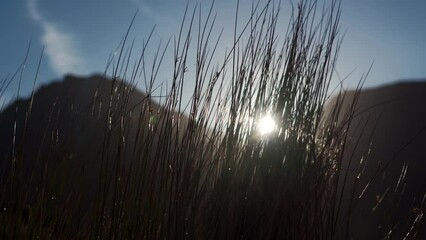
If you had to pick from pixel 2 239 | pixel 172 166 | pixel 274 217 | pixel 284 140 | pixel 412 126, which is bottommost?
pixel 2 239

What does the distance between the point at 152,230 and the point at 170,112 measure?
12.4 inches

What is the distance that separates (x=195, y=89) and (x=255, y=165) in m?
0.31

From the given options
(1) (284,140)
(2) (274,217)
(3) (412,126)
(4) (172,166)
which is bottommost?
(2) (274,217)

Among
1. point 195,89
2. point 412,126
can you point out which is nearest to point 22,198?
point 195,89

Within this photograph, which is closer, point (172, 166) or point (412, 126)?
point (172, 166)

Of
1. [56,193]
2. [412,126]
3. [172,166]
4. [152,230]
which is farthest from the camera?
[412,126]

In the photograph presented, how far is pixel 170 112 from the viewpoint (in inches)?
61.9

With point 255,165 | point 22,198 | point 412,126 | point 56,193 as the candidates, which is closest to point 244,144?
point 255,165

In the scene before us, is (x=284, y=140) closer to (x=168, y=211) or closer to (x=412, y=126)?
(x=168, y=211)

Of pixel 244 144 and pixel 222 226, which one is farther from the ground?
pixel 244 144

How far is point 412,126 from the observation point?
23.0 feet

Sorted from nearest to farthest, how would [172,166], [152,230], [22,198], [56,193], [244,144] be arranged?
[152,230] < [172,166] < [244,144] < [56,193] < [22,198]

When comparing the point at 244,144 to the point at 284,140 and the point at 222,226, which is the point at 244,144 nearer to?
the point at 284,140

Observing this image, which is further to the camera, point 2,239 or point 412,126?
point 412,126
